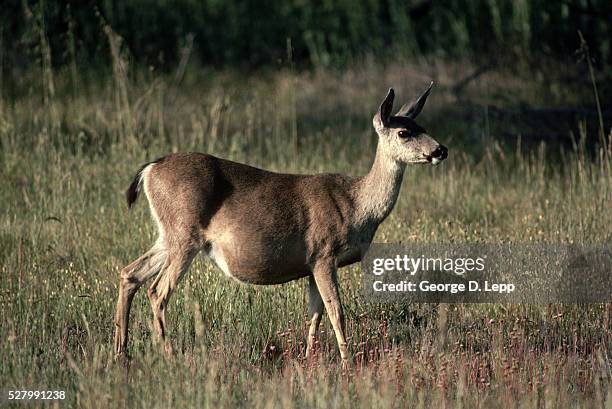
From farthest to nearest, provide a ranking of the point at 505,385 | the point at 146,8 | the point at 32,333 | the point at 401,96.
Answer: the point at 146,8, the point at 401,96, the point at 32,333, the point at 505,385

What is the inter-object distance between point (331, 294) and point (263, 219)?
55 centimetres

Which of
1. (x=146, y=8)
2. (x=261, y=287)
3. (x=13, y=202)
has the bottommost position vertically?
(x=261, y=287)

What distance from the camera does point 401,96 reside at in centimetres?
1341

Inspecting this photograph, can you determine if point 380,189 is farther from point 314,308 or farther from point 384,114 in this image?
point 314,308

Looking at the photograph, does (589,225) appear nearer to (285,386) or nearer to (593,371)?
(593,371)

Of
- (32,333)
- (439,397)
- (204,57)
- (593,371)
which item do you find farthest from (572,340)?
(204,57)

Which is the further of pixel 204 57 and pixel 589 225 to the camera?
pixel 204 57

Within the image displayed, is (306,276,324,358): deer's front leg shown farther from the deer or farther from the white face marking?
the white face marking

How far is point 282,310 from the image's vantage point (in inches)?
263

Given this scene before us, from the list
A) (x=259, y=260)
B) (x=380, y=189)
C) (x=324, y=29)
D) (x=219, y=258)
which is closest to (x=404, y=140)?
(x=380, y=189)

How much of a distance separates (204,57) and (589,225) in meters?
9.75

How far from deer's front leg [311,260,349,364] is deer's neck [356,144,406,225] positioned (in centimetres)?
36

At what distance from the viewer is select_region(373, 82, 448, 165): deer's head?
603 centimetres

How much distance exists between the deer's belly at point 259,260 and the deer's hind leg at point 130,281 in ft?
1.03
